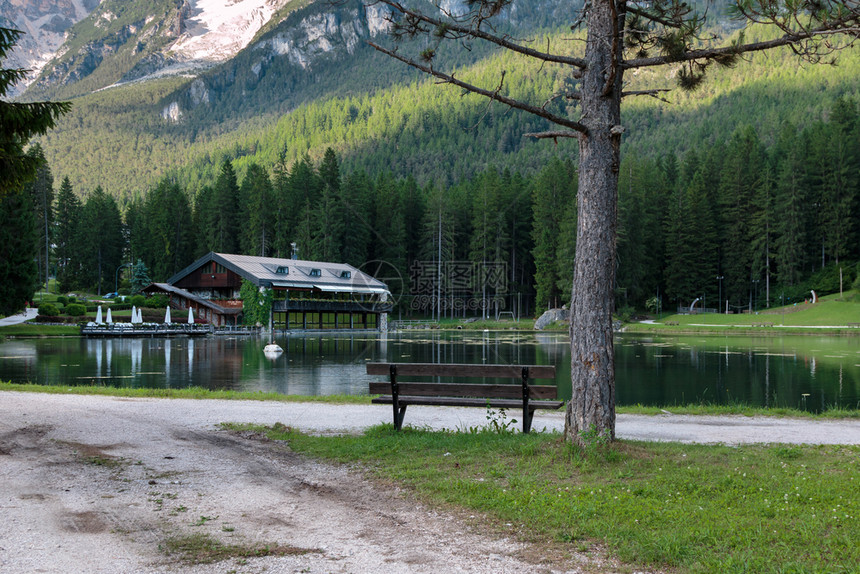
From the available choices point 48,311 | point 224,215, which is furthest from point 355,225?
point 48,311

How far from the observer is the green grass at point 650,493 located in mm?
4402

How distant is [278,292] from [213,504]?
5376cm

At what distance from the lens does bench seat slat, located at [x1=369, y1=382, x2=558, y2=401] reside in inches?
344

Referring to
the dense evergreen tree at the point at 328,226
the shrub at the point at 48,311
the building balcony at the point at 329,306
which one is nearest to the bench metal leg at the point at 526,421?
the building balcony at the point at 329,306

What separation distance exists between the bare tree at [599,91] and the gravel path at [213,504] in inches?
94.4

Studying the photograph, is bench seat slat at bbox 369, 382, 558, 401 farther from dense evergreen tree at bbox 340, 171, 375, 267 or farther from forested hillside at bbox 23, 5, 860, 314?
dense evergreen tree at bbox 340, 171, 375, 267

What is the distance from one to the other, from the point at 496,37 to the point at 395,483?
15.8 feet

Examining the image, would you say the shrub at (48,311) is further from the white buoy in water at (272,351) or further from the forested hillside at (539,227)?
the white buoy in water at (272,351)

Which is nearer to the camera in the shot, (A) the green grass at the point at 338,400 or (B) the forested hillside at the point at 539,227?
(A) the green grass at the point at 338,400

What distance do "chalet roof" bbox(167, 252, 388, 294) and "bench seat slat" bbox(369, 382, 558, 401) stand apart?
5017cm

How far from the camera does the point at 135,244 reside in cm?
8488

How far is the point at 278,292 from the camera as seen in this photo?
58250mm

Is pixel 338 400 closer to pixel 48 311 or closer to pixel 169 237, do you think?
pixel 48 311

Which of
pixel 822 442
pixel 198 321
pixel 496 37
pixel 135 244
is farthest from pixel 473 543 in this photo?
pixel 135 244
